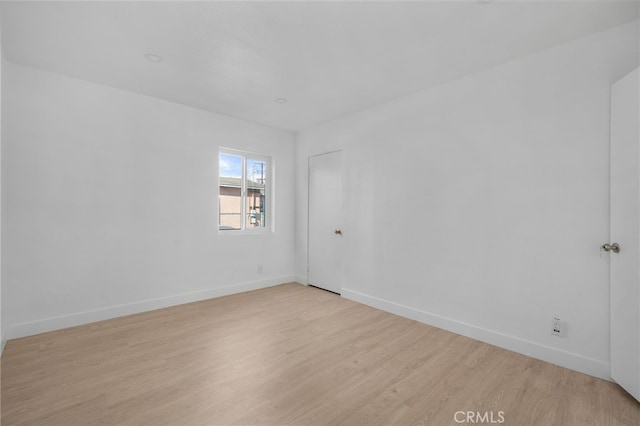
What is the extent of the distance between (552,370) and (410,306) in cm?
140

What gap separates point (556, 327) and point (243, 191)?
4.14 metres

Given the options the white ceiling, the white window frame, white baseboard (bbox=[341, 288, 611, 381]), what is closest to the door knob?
white baseboard (bbox=[341, 288, 611, 381])

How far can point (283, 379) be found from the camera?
2152mm

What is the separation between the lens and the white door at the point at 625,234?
1.95 metres

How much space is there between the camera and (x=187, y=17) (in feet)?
6.98

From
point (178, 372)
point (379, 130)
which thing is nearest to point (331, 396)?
point (178, 372)

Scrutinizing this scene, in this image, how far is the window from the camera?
4406 mm

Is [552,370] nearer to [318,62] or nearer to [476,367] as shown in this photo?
[476,367]

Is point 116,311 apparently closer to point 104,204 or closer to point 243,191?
point 104,204

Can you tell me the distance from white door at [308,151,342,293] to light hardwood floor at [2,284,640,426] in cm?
132

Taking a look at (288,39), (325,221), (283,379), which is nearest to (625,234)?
(283,379)

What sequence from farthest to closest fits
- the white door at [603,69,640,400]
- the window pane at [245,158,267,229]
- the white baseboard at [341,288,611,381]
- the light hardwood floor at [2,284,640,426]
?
the window pane at [245,158,267,229], the white baseboard at [341,288,611,381], the white door at [603,69,640,400], the light hardwood floor at [2,284,640,426]

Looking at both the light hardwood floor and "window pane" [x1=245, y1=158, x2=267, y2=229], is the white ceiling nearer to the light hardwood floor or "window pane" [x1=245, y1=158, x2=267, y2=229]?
"window pane" [x1=245, y1=158, x2=267, y2=229]

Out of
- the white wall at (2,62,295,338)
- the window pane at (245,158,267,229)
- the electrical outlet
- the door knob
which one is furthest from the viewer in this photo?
the window pane at (245,158,267,229)
